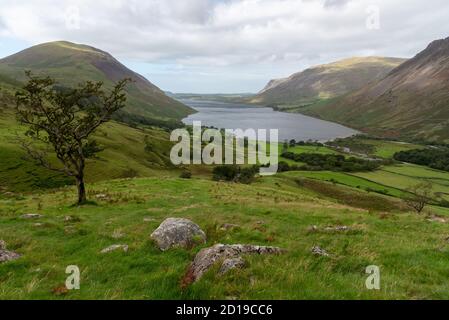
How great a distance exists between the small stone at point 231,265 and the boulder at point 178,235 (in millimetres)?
4388

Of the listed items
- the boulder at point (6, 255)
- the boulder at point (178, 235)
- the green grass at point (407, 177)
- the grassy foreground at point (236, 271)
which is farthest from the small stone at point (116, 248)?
the green grass at point (407, 177)

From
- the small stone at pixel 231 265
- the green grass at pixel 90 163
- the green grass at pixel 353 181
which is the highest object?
the small stone at pixel 231 265

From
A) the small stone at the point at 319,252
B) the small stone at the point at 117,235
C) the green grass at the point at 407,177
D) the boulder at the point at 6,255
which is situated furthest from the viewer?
the green grass at the point at 407,177

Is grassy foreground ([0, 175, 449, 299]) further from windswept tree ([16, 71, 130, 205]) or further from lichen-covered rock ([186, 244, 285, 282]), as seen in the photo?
windswept tree ([16, 71, 130, 205])

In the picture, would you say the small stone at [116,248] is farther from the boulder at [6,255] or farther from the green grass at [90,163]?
the green grass at [90,163]

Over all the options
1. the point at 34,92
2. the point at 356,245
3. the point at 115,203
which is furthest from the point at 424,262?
the point at 34,92

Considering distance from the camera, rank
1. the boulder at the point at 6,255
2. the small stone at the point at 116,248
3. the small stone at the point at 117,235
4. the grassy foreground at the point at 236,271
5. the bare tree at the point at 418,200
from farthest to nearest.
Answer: the bare tree at the point at 418,200
the small stone at the point at 117,235
the small stone at the point at 116,248
the boulder at the point at 6,255
the grassy foreground at the point at 236,271

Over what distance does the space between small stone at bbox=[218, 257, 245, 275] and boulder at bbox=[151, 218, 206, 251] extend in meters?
4.39

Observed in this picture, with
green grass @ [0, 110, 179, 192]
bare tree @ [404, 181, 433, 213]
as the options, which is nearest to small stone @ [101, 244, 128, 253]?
green grass @ [0, 110, 179, 192]

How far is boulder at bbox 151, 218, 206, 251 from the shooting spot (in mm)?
14219

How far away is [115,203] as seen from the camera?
102ft

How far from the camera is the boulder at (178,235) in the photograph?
46.6 feet
